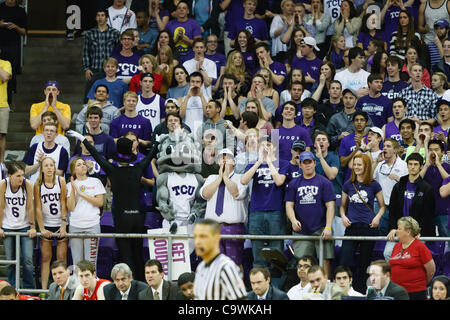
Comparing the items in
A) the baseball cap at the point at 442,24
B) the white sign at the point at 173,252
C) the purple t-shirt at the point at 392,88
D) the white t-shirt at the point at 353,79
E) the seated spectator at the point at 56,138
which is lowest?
the white sign at the point at 173,252

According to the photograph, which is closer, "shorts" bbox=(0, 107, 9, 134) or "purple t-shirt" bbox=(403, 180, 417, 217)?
"purple t-shirt" bbox=(403, 180, 417, 217)

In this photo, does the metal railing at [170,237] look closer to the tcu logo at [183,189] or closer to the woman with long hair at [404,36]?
the tcu logo at [183,189]

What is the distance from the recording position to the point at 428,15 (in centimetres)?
1878

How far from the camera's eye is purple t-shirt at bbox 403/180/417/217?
44.1ft

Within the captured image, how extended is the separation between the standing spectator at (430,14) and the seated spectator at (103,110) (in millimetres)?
6038

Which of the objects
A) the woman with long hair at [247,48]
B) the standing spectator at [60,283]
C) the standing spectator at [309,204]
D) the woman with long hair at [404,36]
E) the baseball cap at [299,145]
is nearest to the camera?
the standing spectator at [60,283]

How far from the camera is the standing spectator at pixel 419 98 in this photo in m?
15.9

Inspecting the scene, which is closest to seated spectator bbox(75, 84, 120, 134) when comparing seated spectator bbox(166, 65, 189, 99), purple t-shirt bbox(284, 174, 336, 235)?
seated spectator bbox(166, 65, 189, 99)

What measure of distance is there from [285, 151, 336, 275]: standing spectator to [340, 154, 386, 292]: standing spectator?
31 centimetres

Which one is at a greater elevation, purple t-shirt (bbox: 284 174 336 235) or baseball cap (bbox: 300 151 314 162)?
baseball cap (bbox: 300 151 314 162)

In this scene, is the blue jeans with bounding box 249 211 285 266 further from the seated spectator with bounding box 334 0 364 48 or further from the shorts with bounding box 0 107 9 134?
the seated spectator with bounding box 334 0 364 48

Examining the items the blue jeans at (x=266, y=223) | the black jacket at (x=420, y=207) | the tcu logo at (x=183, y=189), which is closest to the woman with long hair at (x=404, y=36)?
the black jacket at (x=420, y=207)

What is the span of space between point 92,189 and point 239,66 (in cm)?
390
